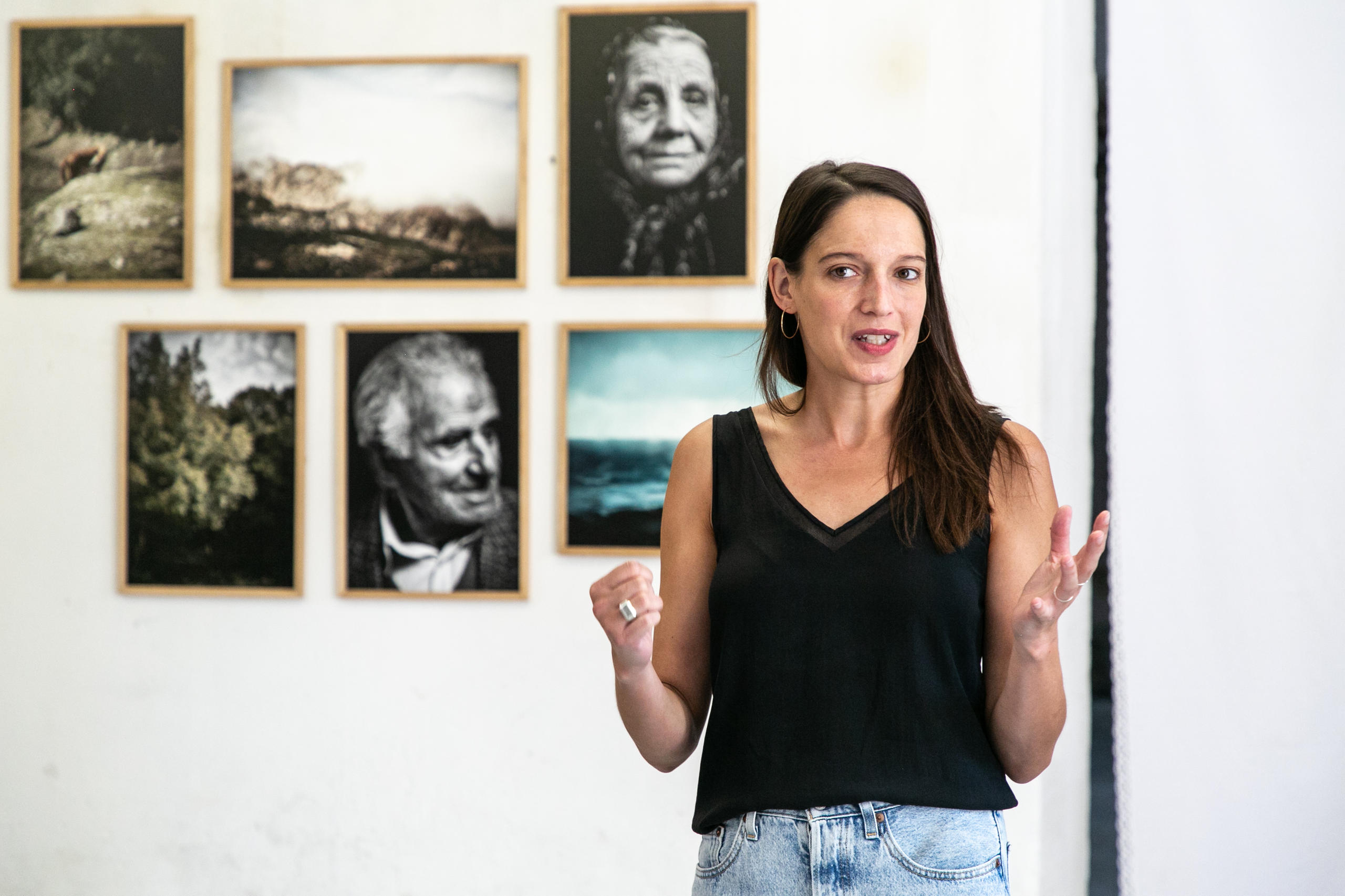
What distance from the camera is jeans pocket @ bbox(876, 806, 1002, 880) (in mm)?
1201

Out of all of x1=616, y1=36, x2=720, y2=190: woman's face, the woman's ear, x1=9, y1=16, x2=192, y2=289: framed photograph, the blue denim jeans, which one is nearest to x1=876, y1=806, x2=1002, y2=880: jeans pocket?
the blue denim jeans

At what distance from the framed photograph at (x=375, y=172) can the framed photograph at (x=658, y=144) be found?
0.14 meters

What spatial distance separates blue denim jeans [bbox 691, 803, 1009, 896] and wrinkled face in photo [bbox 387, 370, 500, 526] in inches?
63.4

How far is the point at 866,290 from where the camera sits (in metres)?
1.38

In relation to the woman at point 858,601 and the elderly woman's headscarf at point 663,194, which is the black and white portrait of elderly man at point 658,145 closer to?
the elderly woman's headscarf at point 663,194

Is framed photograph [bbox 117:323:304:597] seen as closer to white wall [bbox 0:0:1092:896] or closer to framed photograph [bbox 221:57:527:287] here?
white wall [bbox 0:0:1092:896]

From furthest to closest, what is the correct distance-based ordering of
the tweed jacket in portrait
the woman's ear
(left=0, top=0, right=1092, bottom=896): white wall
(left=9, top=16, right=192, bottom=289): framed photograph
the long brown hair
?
(left=9, top=16, right=192, bottom=289): framed photograph < the tweed jacket in portrait < (left=0, top=0, right=1092, bottom=896): white wall < the woman's ear < the long brown hair

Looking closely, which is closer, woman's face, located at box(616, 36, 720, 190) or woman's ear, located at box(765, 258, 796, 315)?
woman's ear, located at box(765, 258, 796, 315)

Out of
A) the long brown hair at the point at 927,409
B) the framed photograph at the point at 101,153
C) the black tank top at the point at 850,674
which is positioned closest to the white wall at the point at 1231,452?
the long brown hair at the point at 927,409

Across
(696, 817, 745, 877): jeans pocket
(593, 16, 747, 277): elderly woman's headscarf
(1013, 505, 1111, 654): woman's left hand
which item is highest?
(593, 16, 747, 277): elderly woman's headscarf

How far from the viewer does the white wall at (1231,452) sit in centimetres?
247

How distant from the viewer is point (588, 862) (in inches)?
105

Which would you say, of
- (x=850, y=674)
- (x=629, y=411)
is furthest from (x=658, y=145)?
(x=850, y=674)

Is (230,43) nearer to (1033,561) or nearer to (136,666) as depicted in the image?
(136,666)
